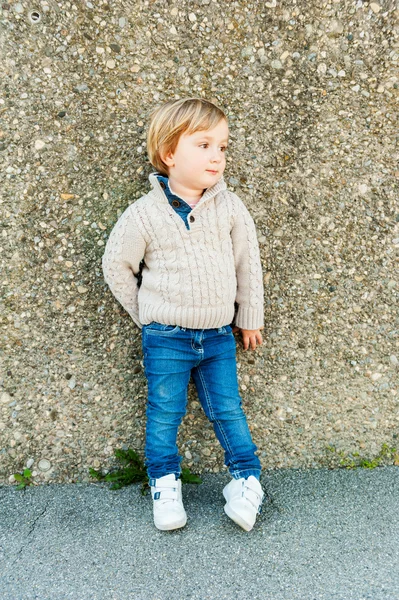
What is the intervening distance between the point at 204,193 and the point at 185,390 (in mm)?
825

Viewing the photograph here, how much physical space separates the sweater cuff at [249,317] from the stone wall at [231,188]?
0.48 feet

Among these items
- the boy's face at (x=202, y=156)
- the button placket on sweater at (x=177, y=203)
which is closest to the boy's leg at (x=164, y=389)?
the button placket on sweater at (x=177, y=203)

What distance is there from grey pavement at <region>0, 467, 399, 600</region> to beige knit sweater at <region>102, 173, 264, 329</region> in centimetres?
82

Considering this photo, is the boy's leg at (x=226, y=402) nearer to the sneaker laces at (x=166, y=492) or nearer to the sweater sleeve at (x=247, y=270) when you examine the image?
the sweater sleeve at (x=247, y=270)

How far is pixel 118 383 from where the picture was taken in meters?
2.45

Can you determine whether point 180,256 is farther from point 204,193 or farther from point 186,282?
point 204,193

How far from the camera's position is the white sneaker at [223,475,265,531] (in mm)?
2076

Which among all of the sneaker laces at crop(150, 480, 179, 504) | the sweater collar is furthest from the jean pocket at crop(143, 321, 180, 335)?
the sneaker laces at crop(150, 480, 179, 504)

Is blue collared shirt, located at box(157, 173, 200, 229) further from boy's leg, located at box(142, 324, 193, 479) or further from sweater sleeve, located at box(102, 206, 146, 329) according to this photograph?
boy's leg, located at box(142, 324, 193, 479)

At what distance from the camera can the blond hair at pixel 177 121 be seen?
6.78 ft

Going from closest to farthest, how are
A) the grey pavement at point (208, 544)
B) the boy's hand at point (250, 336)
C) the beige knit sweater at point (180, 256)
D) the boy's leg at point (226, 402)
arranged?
the grey pavement at point (208, 544) → the beige knit sweater at point (180, 256) → the boy's leg at point (226, 402) → the boy's hand at point (250, 336)

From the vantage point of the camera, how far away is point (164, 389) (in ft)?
7.24

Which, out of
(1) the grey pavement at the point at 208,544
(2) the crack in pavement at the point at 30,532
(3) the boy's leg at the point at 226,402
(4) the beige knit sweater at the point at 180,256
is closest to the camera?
(1) the grey pavement at the point at 208,544

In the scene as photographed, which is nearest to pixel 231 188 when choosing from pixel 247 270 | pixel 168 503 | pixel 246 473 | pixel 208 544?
pixel 247 270
